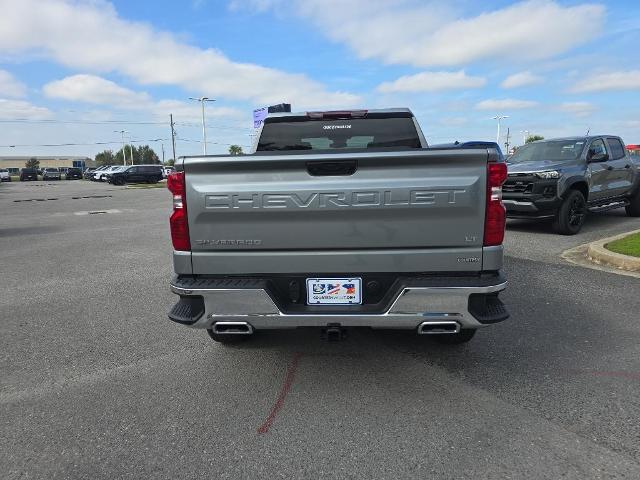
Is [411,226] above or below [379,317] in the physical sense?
above

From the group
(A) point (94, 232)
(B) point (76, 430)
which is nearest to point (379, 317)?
(B) point (76, 430)

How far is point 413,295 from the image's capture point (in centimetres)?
295

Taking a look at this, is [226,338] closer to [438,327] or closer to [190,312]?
[190,312]

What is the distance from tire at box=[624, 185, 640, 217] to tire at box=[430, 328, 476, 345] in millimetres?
10018

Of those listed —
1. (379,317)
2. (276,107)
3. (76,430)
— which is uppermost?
(276,107)

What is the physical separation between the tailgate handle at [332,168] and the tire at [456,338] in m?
1.81

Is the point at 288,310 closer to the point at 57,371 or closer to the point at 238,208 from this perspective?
the point at 238,208

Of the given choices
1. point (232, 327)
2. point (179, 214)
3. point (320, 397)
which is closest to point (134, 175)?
point (179, 214)

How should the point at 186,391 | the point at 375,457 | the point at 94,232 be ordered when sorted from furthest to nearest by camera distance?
the point at 94,232 < the point at 186,391 < the point at 375,457

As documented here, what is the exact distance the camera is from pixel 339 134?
15.3ft

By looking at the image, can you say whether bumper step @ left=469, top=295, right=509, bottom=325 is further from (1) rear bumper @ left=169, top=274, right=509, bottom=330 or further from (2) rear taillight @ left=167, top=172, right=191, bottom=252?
(2) rear taillight @ left=167, top=172, right=191, bottom=252

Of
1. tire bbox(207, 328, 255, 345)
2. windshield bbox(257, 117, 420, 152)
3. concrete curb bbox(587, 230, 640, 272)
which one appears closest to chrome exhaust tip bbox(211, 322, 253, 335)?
tire bbox(207, 328, 255, 345)

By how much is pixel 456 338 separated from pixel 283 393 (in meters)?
1.60

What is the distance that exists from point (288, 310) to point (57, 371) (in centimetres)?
210
